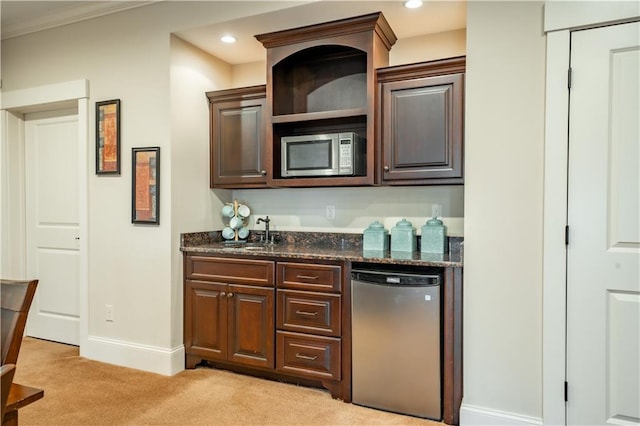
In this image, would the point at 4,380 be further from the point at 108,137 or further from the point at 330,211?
the point at 108,137

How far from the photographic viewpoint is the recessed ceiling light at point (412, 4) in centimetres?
261

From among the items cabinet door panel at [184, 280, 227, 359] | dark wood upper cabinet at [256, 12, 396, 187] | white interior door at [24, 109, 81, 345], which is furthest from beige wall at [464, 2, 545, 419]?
white interior door at [24, 109, 81, 345]

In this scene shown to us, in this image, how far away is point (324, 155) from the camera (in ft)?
9.91

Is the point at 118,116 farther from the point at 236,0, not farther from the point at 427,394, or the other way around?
the point at 427,394

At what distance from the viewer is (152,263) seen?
3.20 metres

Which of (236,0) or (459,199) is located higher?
(236,0)

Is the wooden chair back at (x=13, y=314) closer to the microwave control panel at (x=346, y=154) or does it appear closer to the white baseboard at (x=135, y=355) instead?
the white baseboard at (x=135, y=355)

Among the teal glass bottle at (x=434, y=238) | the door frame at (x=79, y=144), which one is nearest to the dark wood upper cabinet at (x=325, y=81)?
the teal glass bottle at (x=434, y=238)

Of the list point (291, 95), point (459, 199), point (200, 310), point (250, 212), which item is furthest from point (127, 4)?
point (459, 199)

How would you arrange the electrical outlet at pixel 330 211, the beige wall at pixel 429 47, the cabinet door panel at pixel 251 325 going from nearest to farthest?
the cabinet door panel at pixel 251 325
the beige wall at pixel 429 47
the electrical outlet at pixel 330 211

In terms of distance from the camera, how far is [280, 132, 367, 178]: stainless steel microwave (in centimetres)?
295

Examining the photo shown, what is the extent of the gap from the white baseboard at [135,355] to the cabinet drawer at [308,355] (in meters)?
0.83

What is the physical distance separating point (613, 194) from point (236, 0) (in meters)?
2.55

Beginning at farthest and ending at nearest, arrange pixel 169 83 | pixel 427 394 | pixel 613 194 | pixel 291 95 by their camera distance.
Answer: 1. pixel 291 95
2. pixel 169 83
3. pixel 427 394
4. pixel 613 194
